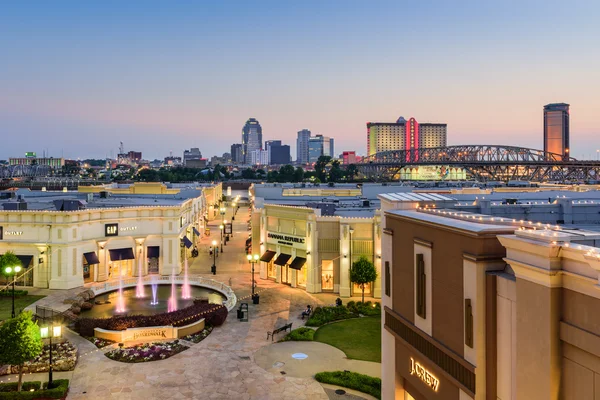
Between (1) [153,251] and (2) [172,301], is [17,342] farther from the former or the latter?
(1) [153,251]

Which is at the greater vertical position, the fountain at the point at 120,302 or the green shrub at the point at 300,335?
the fountain at the point at 120,302

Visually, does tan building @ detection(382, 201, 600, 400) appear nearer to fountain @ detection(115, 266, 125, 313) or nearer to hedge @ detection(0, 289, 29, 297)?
fountain @ detection(115, 266, 125, 313)

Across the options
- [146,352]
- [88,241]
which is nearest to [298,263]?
[146,352]

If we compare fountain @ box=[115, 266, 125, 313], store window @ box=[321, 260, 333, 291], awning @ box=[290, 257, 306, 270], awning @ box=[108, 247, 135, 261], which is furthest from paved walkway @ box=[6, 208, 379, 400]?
awning @ box=[108, 247, 135, 261]

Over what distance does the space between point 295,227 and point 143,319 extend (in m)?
16.9

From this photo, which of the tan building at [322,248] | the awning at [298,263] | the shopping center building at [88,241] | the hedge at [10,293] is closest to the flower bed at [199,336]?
the awning at [298,263]

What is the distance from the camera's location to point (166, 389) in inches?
863

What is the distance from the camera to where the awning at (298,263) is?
41.8 metres

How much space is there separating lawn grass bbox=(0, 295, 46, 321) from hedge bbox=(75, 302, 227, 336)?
6758mm

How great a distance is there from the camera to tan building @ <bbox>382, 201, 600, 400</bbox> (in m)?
8.65

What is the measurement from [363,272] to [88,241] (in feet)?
83.6

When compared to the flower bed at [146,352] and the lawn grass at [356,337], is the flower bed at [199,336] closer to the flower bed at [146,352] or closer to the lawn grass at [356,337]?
the flower bed at [146,352]

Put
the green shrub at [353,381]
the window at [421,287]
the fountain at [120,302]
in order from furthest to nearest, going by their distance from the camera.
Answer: the fountain at [120,302]
the green shrub at [353,381]
the window at [421,287]

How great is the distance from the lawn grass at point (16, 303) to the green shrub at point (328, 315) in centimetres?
2132
